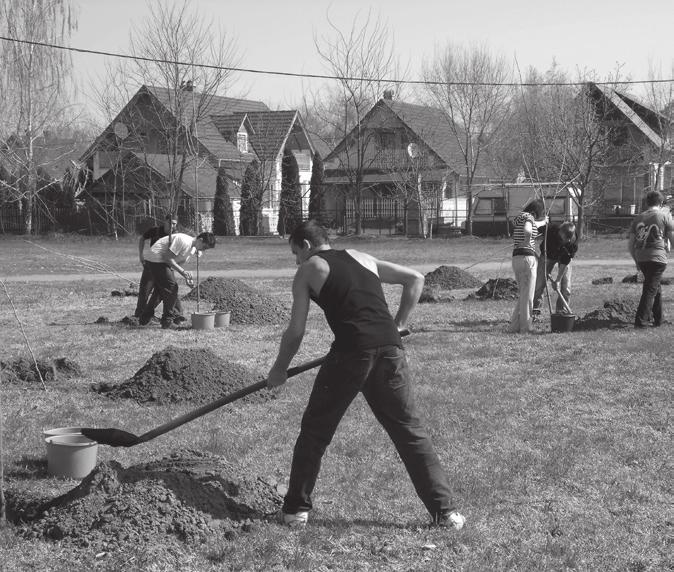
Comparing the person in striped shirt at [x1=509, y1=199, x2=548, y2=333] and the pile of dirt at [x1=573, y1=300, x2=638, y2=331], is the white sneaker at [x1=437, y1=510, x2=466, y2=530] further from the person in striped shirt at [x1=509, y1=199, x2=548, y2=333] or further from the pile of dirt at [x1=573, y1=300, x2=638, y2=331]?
the pile of dirt at [x1=573, y1=300, x2=638, y2=331]

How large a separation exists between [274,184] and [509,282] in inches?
1376

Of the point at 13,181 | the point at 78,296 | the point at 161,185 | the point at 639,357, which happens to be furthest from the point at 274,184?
the point at 639,357

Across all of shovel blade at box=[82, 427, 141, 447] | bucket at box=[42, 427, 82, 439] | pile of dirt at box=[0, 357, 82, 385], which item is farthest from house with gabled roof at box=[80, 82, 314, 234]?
shovel blade at box=[82, 427, 141, 447]

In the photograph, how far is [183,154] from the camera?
38.0 meters

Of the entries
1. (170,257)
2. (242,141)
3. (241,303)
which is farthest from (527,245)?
A: (242,141)

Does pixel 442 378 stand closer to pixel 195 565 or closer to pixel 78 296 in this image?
pixel 195 565

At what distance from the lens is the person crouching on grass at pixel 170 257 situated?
11.9 m

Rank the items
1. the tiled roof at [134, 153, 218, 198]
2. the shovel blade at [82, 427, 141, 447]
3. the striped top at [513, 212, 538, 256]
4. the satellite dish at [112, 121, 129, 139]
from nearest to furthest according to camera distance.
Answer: the shovel blade at [82, 427, 141, 447] < the striped top at [513, 212, 538, 256] < the satellite dish at [112, 121, 129, 139] < the tiled roof at [134, 153, 218, 198]

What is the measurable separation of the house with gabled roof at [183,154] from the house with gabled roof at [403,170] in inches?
125

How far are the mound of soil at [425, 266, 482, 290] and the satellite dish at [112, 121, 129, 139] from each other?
27.9 m

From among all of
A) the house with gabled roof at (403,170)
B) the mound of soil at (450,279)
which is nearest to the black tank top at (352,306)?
the mound of soil at (450,279)

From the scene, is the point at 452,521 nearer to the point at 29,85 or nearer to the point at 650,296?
the point at 650,296

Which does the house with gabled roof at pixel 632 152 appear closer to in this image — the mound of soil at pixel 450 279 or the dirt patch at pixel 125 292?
the mound of soil at pixel 450 279

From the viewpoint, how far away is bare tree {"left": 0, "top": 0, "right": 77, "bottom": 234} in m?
20.3
